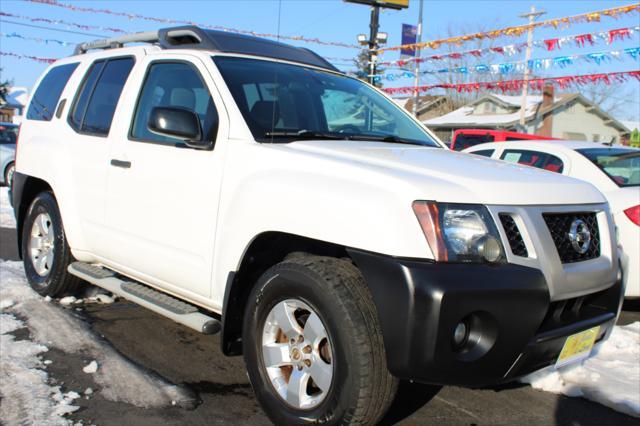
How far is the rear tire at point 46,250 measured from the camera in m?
4.67

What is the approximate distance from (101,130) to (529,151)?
4635mm

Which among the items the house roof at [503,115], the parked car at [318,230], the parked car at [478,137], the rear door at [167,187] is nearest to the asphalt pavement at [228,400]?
the parked car at [318,230]

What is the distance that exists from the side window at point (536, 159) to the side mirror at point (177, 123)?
3818 millimetres

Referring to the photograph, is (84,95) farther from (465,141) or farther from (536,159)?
(465,141)

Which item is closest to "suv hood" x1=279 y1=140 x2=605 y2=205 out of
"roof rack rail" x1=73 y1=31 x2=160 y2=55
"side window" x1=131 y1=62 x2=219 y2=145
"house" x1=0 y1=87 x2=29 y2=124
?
"side window" x1=131 y1=62 x2=219 y2=145

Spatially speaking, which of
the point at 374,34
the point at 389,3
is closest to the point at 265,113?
the point at 374,34

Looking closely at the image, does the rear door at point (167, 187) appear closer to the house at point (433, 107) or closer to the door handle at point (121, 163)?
the door handle at point (121, 163)

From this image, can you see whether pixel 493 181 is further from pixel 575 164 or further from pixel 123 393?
pixel 575 164

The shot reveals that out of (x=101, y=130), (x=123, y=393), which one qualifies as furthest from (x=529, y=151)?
(x=123, y=393)

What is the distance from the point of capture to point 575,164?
6.04 meters

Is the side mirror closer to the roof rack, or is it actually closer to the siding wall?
the roof rack

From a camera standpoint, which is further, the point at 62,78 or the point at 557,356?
the point at 62,78

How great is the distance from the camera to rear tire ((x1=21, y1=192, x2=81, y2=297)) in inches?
184

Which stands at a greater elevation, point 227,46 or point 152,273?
point 227,46
